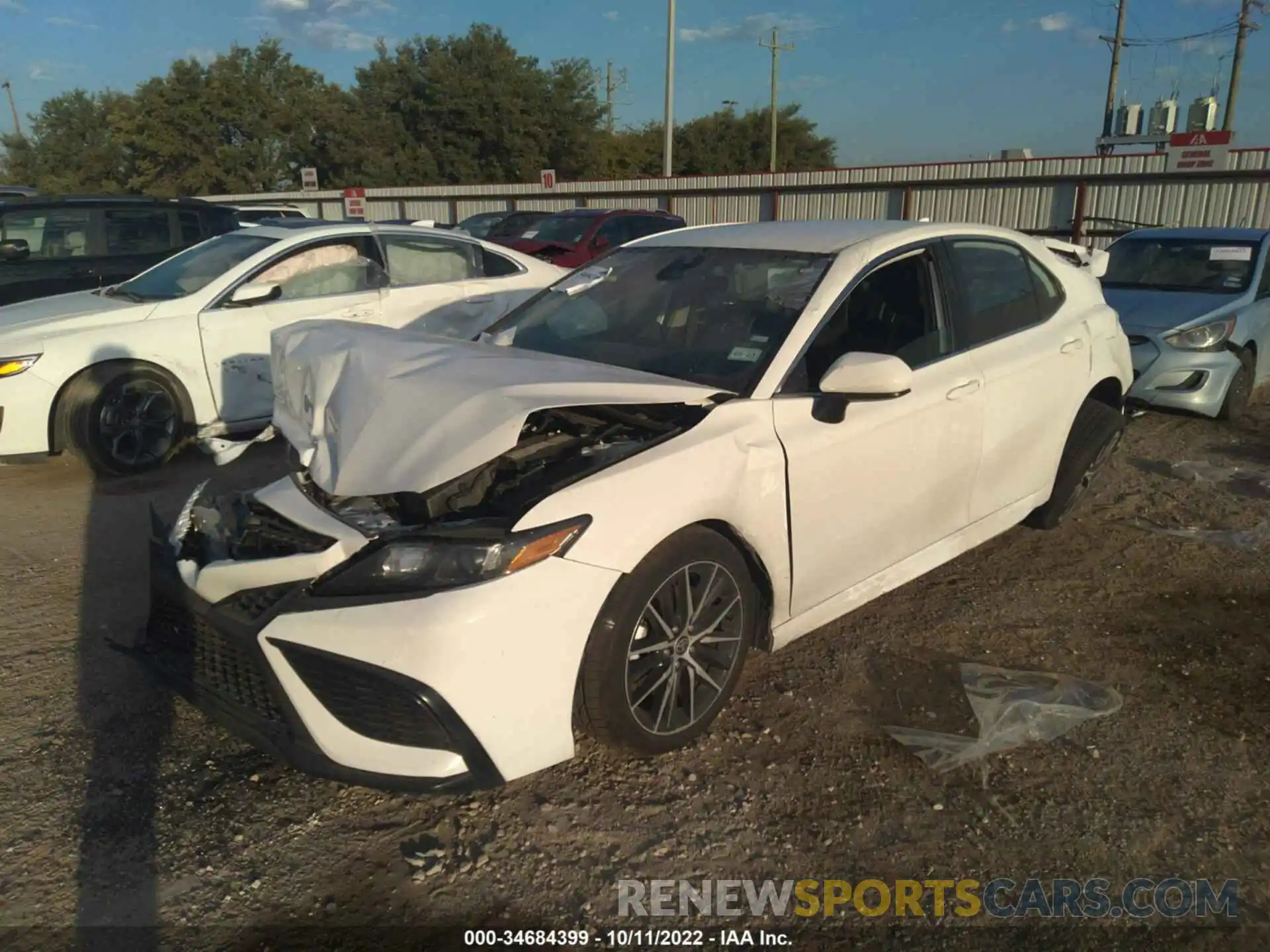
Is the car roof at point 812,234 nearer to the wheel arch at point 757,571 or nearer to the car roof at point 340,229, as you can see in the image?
the wheel arch at point 757,571

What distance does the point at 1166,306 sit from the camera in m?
7.37

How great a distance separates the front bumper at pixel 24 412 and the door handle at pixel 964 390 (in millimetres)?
5150

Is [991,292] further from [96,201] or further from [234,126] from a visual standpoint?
[234,126]

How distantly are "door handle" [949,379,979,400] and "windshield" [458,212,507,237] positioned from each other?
1478 centimetres

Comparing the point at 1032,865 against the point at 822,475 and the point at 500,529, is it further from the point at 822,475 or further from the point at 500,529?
the point at 500,529

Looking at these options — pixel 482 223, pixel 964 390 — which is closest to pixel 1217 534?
pixel 964 390

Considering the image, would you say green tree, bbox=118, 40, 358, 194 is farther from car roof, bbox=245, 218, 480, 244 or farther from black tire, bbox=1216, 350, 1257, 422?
black tire, bbox=1216, 350, 1257, 422

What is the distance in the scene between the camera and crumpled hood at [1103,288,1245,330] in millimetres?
7109

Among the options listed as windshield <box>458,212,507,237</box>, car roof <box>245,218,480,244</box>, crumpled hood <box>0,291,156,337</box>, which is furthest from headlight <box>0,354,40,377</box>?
windshield <box>458,212,507,237</box>

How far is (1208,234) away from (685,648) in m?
7.65

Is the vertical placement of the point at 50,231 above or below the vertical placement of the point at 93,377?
above

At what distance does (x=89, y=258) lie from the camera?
8.86 m

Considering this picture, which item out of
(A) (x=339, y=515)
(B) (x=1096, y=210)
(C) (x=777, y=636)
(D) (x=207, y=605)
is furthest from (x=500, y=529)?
(B) (x=1096, y=210)

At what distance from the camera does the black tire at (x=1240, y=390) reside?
7.09 meters
